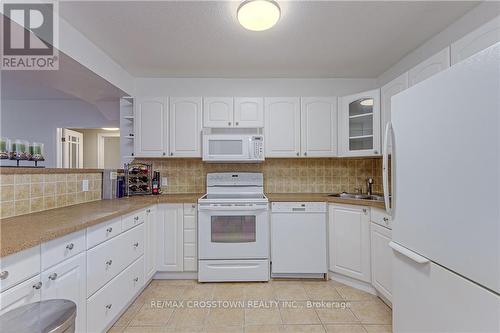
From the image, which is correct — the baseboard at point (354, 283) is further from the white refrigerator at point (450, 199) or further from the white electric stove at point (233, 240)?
the white refrigerator at point (450, 199)

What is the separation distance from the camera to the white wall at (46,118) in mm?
3980

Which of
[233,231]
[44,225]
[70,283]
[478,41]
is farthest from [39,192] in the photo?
[478,41]

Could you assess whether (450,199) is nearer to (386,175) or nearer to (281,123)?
(386,175)

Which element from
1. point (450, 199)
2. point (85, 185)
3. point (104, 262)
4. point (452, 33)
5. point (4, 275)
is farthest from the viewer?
point (85, 185)

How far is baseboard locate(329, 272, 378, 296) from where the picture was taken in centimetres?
222

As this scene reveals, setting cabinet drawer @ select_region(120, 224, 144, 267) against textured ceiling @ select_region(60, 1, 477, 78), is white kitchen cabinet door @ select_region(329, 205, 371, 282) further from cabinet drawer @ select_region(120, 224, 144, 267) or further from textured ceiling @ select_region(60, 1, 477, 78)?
cabinet drawer @ select_region(120, 224, 144, 267)

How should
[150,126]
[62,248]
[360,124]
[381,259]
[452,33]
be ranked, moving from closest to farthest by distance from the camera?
[62,248]
[452,33]
[381,259]
[360,124]
[150,126]

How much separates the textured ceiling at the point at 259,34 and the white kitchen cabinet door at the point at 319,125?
1.33ft

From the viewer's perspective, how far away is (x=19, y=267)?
3.22 feet

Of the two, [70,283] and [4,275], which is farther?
[70,283]

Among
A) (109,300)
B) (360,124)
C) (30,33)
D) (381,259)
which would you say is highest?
(30,33)

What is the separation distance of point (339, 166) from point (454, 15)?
5.75 ft

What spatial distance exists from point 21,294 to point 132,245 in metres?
0.98

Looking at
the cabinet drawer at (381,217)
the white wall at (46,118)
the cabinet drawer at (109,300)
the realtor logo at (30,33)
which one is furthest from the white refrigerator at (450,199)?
the white wall at (46,118)
